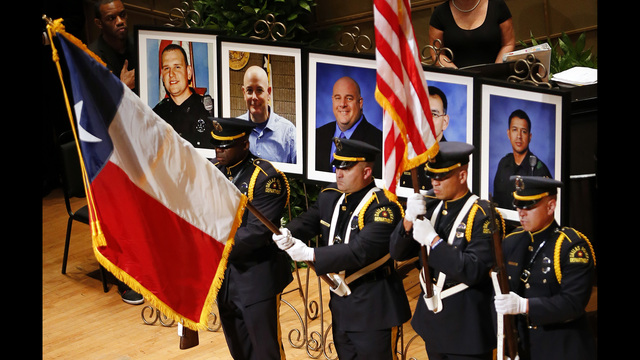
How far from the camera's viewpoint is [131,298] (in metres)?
6.72

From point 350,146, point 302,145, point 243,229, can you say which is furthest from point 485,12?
point 243,229

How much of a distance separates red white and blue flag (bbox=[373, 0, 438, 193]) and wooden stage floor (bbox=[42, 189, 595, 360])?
1564mm

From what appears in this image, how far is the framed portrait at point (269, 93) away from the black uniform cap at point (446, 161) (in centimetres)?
147

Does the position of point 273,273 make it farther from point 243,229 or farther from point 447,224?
point 447,224

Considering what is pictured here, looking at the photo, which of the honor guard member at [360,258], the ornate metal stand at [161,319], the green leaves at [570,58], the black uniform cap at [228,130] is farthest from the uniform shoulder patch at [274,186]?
the green leaves at [570,58]

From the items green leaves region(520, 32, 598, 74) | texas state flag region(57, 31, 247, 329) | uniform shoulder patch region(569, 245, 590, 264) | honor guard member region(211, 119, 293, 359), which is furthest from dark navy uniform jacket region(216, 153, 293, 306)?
green leaves region(520, 32, 598, 74)

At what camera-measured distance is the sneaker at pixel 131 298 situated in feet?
22.0

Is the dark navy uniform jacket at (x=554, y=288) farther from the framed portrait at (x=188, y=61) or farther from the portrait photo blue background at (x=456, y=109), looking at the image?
the framed portrait at (x=188, y=61)

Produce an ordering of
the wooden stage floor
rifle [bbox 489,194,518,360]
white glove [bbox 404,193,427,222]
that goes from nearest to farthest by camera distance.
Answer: rifle [bbox 489,194,518,360], white glove [bbox 404,193,427,222], the wooden stage floor

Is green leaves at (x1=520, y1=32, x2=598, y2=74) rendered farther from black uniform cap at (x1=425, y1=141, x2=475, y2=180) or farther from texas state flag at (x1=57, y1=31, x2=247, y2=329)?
texas state flag at (x1=57, y1=31, x2=247, y2=329)

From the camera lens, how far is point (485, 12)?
586cm

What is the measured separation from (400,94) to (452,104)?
882 mm

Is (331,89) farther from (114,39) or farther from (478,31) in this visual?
(114,39)

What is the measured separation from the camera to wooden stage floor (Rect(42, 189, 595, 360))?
5773 millimetres
